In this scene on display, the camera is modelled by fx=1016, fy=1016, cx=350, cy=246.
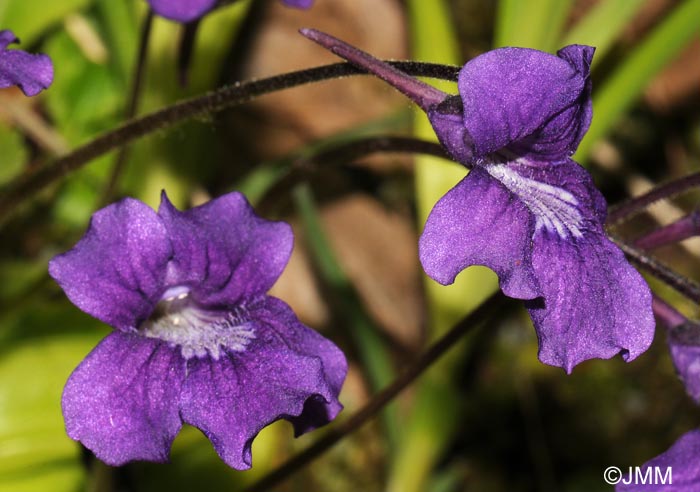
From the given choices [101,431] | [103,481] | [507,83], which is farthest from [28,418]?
[507,83]

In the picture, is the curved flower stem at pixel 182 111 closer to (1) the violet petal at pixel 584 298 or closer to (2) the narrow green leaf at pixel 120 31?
(1) the violet petal at pixel 584 298

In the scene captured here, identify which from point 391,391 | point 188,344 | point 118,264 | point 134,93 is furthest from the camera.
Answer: point 134,93

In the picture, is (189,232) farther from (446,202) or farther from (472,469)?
(472,469)

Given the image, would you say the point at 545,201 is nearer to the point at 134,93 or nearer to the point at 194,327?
the point at 194,327

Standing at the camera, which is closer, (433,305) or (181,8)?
(181,8)

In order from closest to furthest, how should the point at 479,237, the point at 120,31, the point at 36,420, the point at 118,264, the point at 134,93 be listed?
1. the point at 479,237
2. the point at 118,264
3. the point at 134,93
4. the point at 36,420
5. the point at 120,31

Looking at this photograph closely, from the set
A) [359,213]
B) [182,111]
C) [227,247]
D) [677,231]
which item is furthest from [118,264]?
[359,213]
